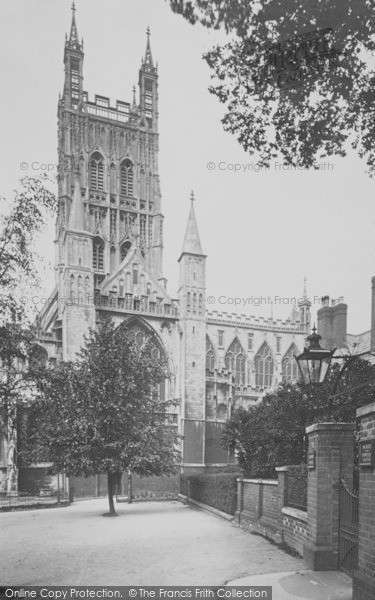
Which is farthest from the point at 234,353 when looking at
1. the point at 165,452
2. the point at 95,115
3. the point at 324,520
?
the point at 324,520

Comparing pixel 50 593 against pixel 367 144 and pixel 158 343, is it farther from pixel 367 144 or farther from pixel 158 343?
pixel 158 343

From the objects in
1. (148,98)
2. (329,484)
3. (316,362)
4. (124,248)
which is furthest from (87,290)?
(329,484)

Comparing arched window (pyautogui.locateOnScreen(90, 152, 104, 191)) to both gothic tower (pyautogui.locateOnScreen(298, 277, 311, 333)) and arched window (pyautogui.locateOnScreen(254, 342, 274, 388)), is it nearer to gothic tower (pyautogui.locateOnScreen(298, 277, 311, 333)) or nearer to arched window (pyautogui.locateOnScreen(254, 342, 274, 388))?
arched window (pyautogui.locateOnScreen(254, 342, 274, 388))

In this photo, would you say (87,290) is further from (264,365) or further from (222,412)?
(264,365)

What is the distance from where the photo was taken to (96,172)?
2178 inches

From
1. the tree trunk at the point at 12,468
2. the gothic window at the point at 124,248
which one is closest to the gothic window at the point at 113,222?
the gothic window at the point at 124,248

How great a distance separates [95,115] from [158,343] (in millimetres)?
26816

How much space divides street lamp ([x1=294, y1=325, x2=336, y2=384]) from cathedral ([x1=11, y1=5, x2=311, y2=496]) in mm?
28646

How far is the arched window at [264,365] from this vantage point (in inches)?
2153

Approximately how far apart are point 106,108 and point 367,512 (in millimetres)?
56921

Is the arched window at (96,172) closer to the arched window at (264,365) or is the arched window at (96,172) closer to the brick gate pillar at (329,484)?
the arched window at (264,365)

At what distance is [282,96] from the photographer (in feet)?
24.0

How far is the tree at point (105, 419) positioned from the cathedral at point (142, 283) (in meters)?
15.1

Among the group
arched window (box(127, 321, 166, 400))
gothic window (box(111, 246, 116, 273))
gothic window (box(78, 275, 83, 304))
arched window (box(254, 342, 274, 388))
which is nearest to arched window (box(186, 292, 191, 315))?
arched window (box(127, 321, 166, 400))
